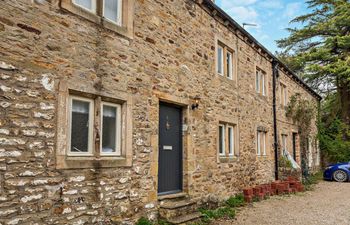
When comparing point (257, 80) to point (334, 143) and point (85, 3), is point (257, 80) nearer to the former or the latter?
point (85, 3)

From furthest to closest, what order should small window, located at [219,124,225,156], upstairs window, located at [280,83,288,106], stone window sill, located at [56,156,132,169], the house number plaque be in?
upstairs window, located at [280,83,288,106] < small window, located at [219,124,225,156] < the house number plaque < stone window sill, located at [56,156,132,169]

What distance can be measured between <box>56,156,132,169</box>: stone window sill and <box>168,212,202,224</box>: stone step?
4.91 feet

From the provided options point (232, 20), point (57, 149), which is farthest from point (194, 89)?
point (57, 149)

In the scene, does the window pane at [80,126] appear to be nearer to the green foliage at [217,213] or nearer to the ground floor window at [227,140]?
the green foliage at [217,213]

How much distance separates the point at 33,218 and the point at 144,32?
13.4 ft

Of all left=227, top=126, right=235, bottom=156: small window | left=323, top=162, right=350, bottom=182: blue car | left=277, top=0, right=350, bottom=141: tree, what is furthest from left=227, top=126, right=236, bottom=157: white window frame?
left=277, top=0, right=350, bottom=141: tree

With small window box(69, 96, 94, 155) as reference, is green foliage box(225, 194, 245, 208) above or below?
below

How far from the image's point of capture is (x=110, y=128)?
5723mm

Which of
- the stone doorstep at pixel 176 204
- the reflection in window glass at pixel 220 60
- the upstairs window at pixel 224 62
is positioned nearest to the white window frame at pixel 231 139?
the upstairs window at pixel 224 62

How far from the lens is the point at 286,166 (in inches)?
550

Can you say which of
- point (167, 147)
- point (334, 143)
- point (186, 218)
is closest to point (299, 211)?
point (186, 218)

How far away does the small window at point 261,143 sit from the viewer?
12445mm

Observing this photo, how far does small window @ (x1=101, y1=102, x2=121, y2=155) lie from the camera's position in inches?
221

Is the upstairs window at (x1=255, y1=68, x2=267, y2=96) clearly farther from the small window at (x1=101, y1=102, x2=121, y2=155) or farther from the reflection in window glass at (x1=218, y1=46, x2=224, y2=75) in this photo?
the small window at (x1=101, y1=102, x2=121, y2=155)
